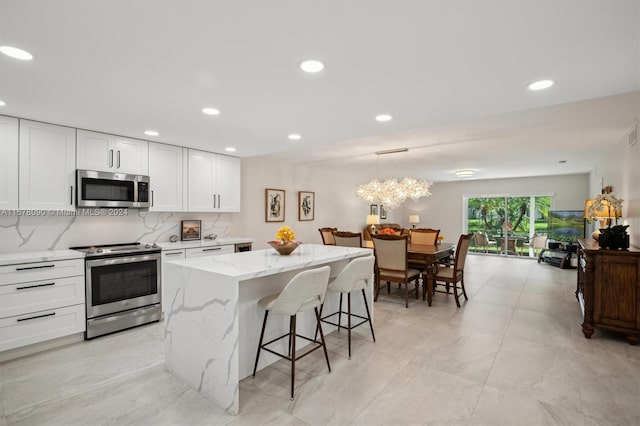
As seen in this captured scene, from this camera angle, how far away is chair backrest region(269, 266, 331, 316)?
7.29ft

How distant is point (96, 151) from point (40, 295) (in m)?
1.64

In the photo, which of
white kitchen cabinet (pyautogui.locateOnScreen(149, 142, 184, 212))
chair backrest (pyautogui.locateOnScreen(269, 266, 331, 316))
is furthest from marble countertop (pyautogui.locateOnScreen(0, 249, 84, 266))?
chair backrest (pyautogui.locateOnScreen(269, 266, 331, 316))

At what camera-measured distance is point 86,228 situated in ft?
12.6

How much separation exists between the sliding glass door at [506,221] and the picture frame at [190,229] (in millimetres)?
8441

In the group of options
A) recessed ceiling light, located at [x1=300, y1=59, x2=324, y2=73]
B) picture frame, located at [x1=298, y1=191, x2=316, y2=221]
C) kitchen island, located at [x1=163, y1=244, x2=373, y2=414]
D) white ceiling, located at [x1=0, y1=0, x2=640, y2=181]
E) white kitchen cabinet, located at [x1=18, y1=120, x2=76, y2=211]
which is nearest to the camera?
white ceiling, located at [x1=0, y1=0, x2=640, y2=181]

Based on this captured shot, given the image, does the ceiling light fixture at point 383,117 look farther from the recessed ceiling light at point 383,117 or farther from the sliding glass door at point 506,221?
the sliding glass door at point 506,221

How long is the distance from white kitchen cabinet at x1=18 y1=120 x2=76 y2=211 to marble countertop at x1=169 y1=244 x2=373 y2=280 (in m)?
1.88

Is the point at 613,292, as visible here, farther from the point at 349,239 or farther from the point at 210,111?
the point at 210,111

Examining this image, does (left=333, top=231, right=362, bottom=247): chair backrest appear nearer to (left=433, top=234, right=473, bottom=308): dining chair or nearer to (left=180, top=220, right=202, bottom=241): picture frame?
(left=433, top=234, right=473, bottom=308): dining chair

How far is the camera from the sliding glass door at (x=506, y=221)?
926cm

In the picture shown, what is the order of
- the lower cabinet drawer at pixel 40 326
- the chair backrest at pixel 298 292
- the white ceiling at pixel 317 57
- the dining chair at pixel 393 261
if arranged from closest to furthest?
1. the white ceiling at pixel 317 57
2. the chair backrest at pixel 298 292
3. the lower cabinet drawer at pixel 40 326
4. the dining chair at pixel 393 261

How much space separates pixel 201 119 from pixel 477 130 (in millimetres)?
3289

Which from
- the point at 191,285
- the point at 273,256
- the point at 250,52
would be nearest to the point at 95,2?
the point at 250,52

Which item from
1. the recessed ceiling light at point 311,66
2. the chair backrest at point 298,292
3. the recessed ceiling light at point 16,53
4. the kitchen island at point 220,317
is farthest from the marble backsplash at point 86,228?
the recessed ceiling light at point 311,66
